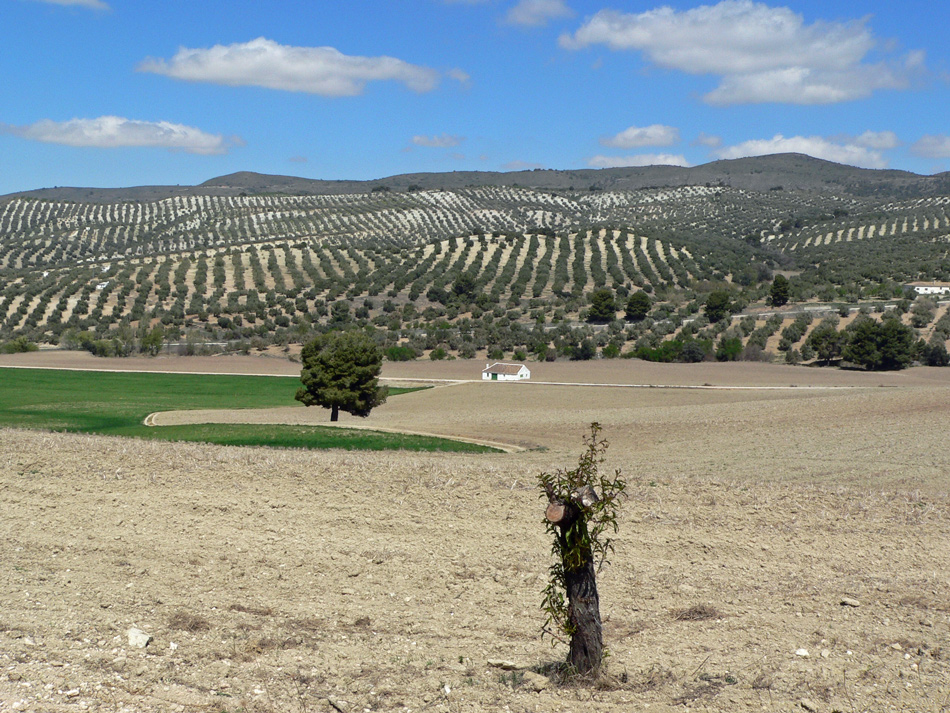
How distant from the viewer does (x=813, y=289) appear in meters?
89.2

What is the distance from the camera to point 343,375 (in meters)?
41.0

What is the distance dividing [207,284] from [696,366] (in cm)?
5456

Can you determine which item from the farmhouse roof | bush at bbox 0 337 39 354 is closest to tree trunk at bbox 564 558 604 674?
the farmhouse roof

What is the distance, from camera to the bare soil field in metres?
7.66

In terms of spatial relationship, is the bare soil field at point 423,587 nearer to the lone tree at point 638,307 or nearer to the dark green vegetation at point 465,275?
the dark green vegetation at point 465,275

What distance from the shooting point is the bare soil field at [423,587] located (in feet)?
25.1

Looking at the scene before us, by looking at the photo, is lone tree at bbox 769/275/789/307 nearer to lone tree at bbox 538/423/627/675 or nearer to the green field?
the green field

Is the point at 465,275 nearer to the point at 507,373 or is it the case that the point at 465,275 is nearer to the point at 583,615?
the point at 507,373

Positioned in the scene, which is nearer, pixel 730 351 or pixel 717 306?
pixel 730 351

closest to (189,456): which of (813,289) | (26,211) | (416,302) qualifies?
(416,302)

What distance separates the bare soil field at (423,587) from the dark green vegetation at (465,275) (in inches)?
2229

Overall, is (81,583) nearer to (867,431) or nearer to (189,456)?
(189,456)

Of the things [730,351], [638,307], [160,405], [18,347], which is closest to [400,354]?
[638,307]

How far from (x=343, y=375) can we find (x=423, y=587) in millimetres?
30754
